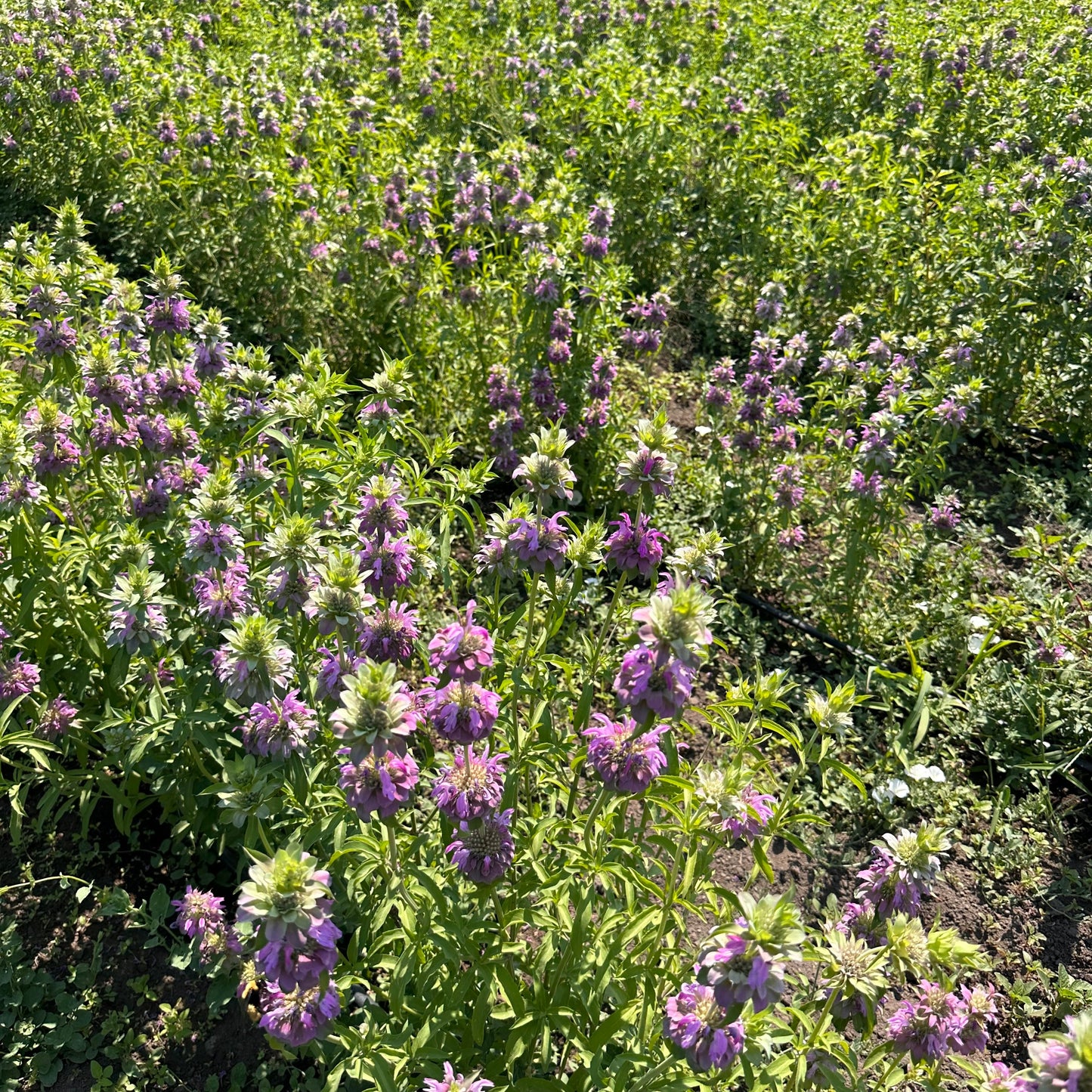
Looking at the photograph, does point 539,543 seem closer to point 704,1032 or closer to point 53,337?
point 704,1032

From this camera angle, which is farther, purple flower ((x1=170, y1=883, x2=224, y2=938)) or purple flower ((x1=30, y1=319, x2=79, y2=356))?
purple flower ((x1=30, y1=319, x2=79, y2=356))

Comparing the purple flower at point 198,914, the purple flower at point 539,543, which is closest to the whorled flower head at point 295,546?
the purple flower at point 539,543

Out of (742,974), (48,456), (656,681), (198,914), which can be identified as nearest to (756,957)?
(742,974)

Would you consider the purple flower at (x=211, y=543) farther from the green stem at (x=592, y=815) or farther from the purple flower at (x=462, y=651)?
the green stem at (x=592, y=815)

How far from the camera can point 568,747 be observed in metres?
2.90

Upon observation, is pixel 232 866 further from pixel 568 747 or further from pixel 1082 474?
pixel 1082 474

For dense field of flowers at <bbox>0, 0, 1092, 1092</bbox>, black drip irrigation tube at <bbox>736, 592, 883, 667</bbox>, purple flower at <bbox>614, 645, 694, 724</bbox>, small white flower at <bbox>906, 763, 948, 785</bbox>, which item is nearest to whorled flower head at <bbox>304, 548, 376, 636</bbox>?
dense field of flowers at <bbox>0, 0, 1092, 1092</bbox>

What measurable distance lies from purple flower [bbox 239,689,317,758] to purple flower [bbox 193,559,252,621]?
0.38 meters

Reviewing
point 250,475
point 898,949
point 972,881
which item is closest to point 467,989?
point 898,949

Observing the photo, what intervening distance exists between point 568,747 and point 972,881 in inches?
92.3

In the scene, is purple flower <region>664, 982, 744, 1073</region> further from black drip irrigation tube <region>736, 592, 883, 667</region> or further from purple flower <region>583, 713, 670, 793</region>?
black drip irrigation tube <region>736, 592, 883, 667</region>

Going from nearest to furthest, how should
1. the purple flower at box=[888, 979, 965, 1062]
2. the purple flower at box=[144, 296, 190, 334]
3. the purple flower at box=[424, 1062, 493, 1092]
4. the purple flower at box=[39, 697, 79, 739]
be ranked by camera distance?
the purple flower at box=[424, 1062, 493, 1092], the purple flower at box=[888, 979, 965, 1062], the purple flower at box=[39, 697, 79, 739], the purple flower at box=[144, 296, 190, 334]

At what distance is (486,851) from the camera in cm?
220

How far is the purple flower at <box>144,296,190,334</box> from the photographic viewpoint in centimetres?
341
